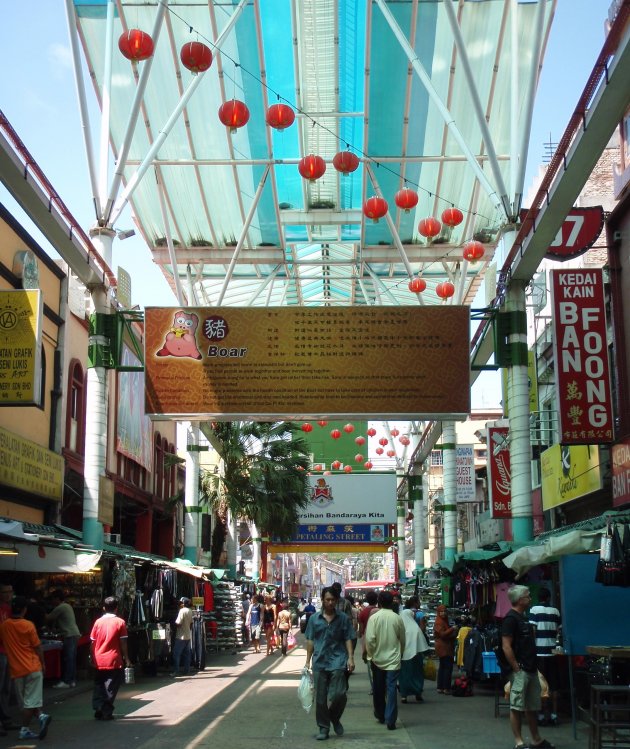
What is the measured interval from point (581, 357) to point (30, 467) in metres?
10.9

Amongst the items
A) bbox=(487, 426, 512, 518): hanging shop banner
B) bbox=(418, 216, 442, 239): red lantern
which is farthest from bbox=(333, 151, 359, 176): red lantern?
bbox=(487, 426, 512, 518): hanging shop banner

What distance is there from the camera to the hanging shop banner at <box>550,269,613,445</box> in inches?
726

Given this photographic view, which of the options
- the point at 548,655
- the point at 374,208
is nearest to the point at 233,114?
the point at 374,208

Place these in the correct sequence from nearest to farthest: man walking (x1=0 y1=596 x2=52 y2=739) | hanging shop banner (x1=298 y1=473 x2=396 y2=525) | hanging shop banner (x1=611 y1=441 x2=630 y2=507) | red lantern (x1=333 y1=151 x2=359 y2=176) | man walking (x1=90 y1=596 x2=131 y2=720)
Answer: man walking (x1=0 y1=596 x2=52 y2=739) → man walking (x1=90 y1=596 x2=131 y2=720) → hanging shop banner (x1=611 y1=441 x2=630 y2=507) → red lantern (x1=333 y1=151 x2=359 y2=176) → hanging shop banner (x1=298 y1=473 x2=396 y2=525)

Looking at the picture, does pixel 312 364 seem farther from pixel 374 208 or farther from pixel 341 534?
pixel 341 534

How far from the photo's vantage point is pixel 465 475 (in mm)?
39000

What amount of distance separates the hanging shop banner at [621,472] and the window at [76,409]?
12202 millimetres

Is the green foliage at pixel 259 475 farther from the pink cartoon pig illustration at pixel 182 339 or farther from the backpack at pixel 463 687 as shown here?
the backpack at pixel 463 687

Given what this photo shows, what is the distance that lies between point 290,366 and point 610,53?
858 centimetres

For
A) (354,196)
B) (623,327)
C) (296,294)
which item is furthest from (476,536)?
(623,327)

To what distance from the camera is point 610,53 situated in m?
11.9

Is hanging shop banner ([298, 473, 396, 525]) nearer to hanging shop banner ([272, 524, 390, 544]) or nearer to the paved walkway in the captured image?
hanging shop banner ([272, 524, 390, 544])

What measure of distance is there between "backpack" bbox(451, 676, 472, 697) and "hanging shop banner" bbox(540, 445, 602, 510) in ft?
21.1

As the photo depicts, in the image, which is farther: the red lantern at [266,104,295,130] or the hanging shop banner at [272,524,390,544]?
the hanging shop banner at [272,524,390,544]
